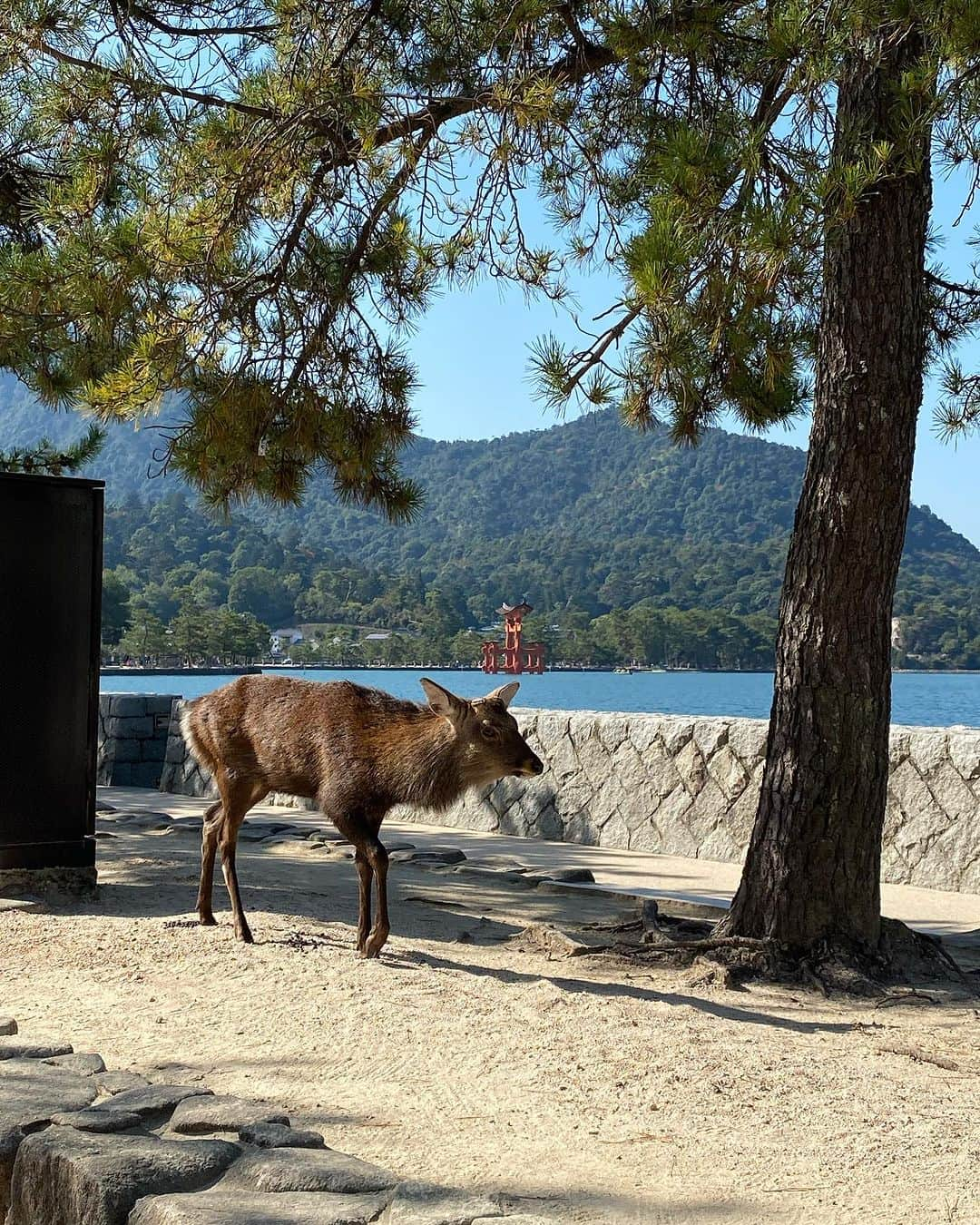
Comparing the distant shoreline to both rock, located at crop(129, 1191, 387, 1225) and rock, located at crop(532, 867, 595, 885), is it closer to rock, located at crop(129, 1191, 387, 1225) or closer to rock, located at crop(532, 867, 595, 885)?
rock, located at crop(532, 867, 595, 885)

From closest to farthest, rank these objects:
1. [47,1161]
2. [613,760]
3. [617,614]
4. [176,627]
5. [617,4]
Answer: [47,1161] < [617,4] < [613,760] < [176,627] < [617,614]

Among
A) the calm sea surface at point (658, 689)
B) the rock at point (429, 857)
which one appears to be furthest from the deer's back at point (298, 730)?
the calm sea surface at point (658, 689)

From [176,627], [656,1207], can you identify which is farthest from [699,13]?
[176,627]

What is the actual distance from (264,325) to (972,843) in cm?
517

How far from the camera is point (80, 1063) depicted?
355 centimetres

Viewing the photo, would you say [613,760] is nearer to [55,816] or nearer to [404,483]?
[404,483]

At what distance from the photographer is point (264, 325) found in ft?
24.5

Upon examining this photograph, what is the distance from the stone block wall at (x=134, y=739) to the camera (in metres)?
13.9

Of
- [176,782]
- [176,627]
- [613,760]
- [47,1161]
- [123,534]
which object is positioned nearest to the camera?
[47,1161]

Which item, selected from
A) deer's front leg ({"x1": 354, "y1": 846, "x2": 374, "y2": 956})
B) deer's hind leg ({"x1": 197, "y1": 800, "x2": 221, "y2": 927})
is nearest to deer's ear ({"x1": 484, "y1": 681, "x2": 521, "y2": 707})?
deer's front leg ({"x1": 354, "y1": 846, "x2": 374, "y2": 956})

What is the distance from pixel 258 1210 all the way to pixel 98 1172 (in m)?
0.36

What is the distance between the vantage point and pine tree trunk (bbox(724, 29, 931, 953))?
552 centimetres

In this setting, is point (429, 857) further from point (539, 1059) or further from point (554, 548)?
point (554, 548)

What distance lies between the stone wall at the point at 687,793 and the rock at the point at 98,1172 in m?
6.17
